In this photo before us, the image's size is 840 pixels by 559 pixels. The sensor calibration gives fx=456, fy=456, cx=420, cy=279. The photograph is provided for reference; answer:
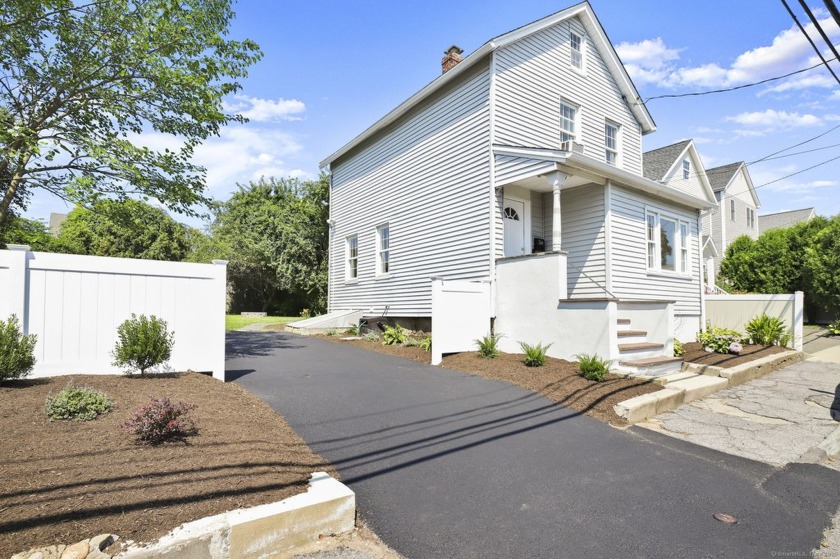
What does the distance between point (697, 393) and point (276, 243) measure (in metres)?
19.6

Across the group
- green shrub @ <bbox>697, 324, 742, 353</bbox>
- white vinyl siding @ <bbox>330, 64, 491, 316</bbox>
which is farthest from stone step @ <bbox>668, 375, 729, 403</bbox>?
white vinyl siding @ <bbox>330, 64, 491, 316</bbox>

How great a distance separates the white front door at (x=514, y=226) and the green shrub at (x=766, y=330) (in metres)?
6.84

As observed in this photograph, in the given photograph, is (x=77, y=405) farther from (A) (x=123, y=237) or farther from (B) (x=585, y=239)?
(A) (x=123, y=237)

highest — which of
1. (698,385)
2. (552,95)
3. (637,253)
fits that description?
(552,95)

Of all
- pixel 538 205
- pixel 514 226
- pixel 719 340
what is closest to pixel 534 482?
pixel 514 226

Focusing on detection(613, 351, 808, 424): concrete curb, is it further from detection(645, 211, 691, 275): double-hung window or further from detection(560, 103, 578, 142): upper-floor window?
detection(560, 103, 578, 142): upper-floor window

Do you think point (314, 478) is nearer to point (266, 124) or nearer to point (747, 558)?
point (747, 558)

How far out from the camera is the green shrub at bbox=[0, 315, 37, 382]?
4629 millimetres

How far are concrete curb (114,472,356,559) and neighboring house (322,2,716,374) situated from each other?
6009 millimetres

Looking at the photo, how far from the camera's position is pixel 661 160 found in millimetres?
22453

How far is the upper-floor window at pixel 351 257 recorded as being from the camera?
54.1ft

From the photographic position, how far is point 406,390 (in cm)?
702

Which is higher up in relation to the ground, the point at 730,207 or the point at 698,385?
the point at 730,207

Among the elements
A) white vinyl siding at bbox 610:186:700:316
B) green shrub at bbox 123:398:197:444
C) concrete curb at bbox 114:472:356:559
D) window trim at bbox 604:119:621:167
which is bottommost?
concrete curb at bbox 114:472:356:559
